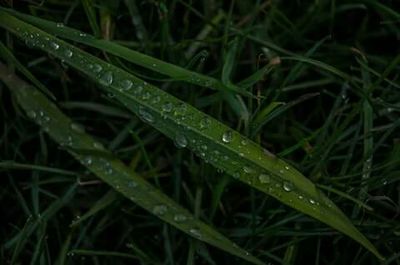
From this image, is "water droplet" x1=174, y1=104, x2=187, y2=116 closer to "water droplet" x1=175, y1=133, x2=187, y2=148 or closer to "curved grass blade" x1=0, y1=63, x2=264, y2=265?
"water droplet" x1=175, y1=133, x2=187, y2=148

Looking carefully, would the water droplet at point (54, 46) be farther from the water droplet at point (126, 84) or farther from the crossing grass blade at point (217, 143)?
the water droplet at point (126, 84)

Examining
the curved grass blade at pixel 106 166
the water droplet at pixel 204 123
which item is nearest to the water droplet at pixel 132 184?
the curved grass blade at pixel 106 166

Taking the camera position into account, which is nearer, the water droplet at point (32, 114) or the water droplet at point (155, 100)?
the water droplet at point (155, 100)

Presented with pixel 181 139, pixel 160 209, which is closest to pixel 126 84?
pixel 181 139

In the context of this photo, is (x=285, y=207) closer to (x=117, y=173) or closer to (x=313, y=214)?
(x=313, y=214)

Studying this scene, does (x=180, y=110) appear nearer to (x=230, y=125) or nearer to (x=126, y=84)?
(x=126, y=84)

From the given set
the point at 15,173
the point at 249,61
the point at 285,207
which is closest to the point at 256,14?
the point at 249,61

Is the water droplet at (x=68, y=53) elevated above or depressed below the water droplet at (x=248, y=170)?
above
